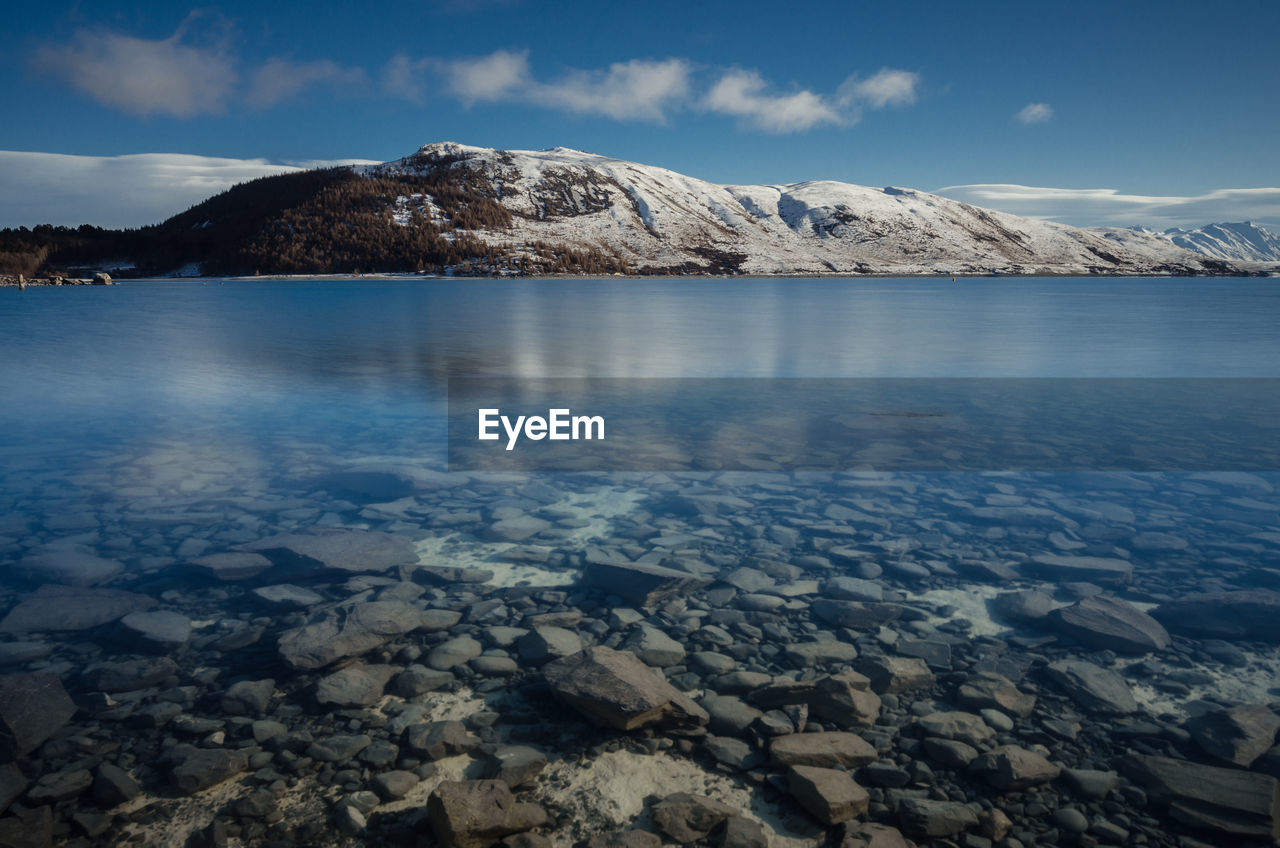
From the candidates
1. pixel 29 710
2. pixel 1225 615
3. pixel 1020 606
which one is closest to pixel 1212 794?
pixel 1020 606

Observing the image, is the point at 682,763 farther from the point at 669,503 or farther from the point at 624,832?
the point at 669,503

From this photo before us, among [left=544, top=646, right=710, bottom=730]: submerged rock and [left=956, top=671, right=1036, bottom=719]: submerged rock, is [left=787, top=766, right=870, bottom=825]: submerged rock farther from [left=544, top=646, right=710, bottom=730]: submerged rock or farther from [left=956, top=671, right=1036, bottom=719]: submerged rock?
[left=956, top=671, right=1036, bottom=719]: submerged rock

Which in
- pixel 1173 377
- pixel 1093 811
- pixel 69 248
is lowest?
pixel 1093 811

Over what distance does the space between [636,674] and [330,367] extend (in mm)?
22200

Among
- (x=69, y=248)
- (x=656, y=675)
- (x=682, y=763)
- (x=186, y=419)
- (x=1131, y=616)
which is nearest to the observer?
(x=682, y=763)

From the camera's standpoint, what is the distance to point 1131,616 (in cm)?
714

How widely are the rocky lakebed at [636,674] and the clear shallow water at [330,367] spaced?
1.63m

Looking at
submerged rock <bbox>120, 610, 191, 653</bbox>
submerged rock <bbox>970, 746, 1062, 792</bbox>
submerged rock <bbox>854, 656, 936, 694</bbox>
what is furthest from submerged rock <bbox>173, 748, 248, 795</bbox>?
submerged rock <bbox>970, 746, 1062, 792</bbox>

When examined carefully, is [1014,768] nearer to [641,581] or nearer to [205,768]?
[641,581]

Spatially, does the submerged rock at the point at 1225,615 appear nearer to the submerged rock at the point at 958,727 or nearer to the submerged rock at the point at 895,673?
the submerged rock at the point at 895,673

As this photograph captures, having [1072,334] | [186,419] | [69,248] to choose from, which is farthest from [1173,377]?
[69,248]

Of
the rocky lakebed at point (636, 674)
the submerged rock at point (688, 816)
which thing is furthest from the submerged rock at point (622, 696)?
the submerged rock at point (688, 816)

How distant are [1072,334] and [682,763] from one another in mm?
44620

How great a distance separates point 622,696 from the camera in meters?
5.39
